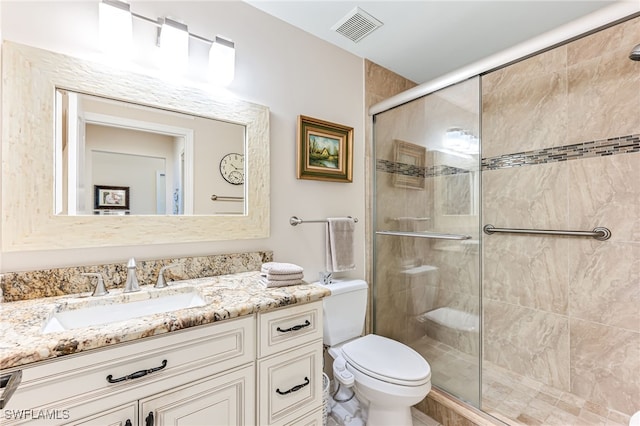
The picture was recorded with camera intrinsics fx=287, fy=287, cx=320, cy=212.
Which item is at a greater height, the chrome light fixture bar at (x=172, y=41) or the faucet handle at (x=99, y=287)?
the chrome light fixture bar at (x=172, y=41)

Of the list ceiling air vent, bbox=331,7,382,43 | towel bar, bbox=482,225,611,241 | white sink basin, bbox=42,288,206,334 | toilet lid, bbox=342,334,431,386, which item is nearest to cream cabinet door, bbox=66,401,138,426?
white sink basin, bbox=42,288,206,334

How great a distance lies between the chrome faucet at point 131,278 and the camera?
44.4 inches

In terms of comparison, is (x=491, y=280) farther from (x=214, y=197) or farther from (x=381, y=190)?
(x=214, y=197)

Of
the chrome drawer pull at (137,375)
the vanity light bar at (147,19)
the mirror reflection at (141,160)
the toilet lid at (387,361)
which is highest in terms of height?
the vanity light bar at (147,19)

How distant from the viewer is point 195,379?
90 centimetres

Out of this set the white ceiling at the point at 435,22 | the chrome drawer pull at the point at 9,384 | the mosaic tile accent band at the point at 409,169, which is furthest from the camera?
the mosaic tile accent band at the point at 409,169

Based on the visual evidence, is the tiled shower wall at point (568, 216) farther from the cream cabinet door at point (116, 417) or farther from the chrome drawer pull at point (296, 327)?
the cream cabinet door at point (116, 417)

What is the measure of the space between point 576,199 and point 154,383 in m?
2.31

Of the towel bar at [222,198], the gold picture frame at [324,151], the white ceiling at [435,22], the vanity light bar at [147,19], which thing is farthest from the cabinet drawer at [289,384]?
the white ceiling at [435,22]

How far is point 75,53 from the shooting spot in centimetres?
113

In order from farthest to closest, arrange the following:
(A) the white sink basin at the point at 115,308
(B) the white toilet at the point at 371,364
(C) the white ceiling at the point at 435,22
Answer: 1. (C) the white ceiling at the point at 435,22
2. (B) the white toilet at the point at 371,364
3. (A) the white sink basin at the point at 115,308

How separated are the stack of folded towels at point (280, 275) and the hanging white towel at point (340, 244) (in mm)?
542

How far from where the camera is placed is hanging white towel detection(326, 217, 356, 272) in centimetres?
182

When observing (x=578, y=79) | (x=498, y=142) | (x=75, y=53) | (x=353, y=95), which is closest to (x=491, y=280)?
(x=498, y=142)
